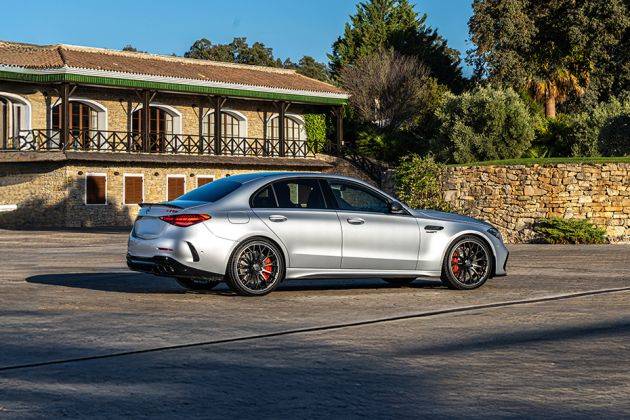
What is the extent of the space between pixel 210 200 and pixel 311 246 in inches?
54.6

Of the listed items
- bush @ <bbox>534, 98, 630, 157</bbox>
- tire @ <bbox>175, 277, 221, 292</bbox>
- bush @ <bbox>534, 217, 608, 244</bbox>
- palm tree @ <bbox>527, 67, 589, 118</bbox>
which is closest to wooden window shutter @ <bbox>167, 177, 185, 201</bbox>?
bush @ <bbox>534, 98, 630, 157</bbox>

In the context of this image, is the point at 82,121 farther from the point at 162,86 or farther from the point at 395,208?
the point at 395,208

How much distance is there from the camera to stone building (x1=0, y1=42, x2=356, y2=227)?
46.5m

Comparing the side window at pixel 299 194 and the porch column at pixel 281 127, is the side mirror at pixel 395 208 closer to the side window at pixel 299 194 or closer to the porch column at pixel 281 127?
the side window at pixel 299 194

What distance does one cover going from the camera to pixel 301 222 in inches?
536

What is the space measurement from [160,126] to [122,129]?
2792mm

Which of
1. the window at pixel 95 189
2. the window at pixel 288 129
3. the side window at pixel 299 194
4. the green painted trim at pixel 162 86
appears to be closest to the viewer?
the side window at pixel 299 194

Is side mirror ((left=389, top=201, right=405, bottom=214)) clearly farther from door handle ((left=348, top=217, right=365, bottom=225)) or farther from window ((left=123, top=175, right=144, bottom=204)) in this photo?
window ((left=123, top=175, right=144, bottom=204))

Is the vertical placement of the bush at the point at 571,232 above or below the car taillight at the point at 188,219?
below

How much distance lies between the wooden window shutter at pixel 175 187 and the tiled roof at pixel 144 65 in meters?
4.79

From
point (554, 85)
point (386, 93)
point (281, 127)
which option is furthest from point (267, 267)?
point (386, 93)

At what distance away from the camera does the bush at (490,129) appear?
46781 millimetres

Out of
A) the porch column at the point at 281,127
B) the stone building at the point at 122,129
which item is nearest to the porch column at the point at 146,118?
the stone building at the point at 122,129

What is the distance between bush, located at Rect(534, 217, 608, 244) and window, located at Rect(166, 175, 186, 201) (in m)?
26.3
